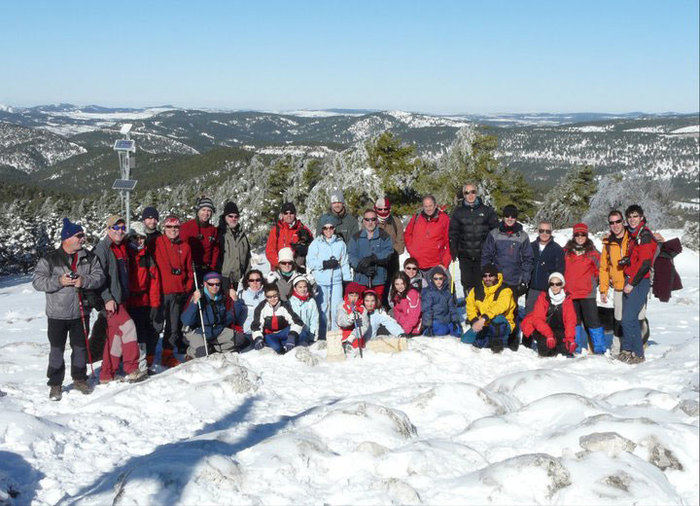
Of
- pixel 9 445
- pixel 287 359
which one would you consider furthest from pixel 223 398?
pixel 9 445

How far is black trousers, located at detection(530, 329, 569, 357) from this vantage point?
22.8 ft

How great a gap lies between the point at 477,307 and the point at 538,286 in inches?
32.4

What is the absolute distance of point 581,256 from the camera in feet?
23.1

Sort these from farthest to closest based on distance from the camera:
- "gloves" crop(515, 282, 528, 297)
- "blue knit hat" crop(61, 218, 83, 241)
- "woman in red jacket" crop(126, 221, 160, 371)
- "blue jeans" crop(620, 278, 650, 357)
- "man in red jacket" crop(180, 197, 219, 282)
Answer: "gloves" crop(515, 282, 528, 297)
"man in red jacket" crop(180, 197, 219, 282)
"blue jeans" crop(620, 278, 650, 357)
"woman in red jacket" crop(126, 221, 160, 371)
"blue knit hat" crop(61, 218, 83, 241)

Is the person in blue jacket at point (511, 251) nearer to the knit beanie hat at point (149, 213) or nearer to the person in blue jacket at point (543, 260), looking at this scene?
the person in blue jacket at point (543, 260)

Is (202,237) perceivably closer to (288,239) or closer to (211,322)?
(211,322)

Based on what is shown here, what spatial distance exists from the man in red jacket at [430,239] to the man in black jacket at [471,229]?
134mm

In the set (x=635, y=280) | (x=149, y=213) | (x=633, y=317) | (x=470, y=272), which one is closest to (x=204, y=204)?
(x=149, y=213)

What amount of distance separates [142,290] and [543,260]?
479 centimetres

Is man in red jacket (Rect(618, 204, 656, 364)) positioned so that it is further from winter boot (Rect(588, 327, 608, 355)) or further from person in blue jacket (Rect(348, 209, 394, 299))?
person in blue jacket (Rect(348, 209, 394, 299))

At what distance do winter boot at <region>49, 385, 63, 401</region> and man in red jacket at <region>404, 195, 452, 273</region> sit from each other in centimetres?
459

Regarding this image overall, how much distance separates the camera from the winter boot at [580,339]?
23.5 feet

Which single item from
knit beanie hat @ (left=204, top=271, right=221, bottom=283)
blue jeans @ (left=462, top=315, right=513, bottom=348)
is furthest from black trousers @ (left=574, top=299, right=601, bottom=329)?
knit beanie hat @ (left=204, top=271, right=221, bottom=283)

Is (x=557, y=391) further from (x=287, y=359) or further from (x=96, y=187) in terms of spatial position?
(x=96, y=187)
